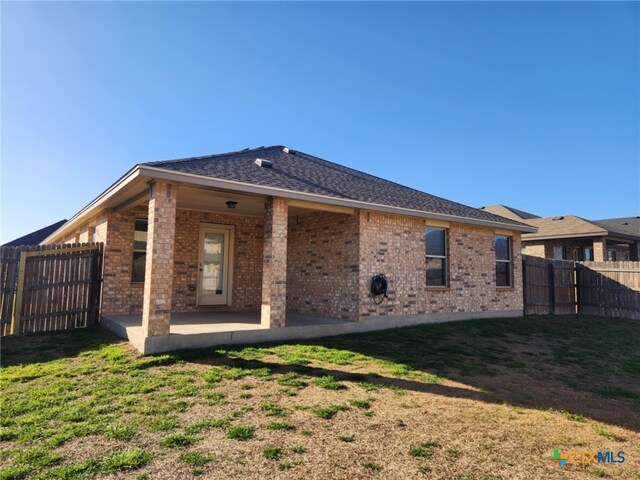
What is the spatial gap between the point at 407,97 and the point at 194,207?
9.25m

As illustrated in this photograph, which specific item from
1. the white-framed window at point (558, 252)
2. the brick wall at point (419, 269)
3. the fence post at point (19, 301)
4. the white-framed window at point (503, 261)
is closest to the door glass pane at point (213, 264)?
the fence post at point (19, 301)

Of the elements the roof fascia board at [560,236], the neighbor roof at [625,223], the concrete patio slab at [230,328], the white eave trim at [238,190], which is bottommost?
the concrete patio slab at [230,328]

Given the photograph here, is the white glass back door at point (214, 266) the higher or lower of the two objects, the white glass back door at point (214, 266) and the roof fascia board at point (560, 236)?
the lower

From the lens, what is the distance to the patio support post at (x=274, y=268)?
278 inches

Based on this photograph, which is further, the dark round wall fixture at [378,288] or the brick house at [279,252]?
the dark round wall fixture at [378,288]

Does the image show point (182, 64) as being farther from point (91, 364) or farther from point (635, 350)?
point (635, 350)

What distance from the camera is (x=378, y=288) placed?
8430mm

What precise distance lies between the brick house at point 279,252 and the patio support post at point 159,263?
0.06 ft

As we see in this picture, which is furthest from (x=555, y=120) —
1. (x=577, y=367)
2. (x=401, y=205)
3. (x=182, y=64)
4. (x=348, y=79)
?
(x=182, y=64)

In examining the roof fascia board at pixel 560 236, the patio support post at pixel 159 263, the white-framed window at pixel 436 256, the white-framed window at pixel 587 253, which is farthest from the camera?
the white-framed window at pixel 587 253

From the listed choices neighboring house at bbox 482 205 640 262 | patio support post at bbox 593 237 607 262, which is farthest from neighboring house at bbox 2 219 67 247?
patio support post at bbox 593 237 607 262

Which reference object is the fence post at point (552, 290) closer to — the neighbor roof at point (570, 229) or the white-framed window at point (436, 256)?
the neighbor roof at point (570, 229)

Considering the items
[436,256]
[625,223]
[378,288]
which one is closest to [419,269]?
[436,256]

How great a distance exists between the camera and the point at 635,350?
293 inches
